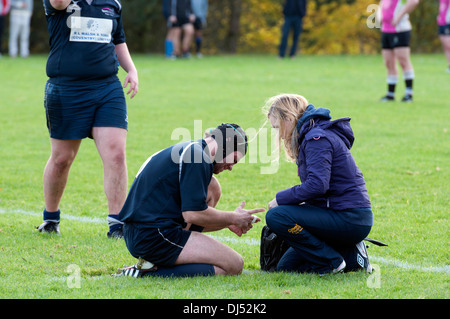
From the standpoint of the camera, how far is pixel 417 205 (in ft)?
22.6

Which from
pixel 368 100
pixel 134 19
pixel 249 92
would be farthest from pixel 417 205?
pixel 134 19

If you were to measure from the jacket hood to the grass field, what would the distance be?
95 centimetres

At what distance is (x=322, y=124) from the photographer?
190 inches

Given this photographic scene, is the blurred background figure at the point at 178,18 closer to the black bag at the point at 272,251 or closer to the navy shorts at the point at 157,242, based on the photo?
the black bag at the point at 272,251

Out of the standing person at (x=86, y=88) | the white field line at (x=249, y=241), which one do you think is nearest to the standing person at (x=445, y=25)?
the white field line at (x=249, y=241)

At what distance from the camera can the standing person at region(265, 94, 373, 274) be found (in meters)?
4.73

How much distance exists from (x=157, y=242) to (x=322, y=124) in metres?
1.37

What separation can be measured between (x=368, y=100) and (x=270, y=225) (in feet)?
31.8

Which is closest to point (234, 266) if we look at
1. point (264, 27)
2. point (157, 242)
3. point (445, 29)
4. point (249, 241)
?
point (157, 242)

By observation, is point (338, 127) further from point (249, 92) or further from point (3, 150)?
point (249, 92)

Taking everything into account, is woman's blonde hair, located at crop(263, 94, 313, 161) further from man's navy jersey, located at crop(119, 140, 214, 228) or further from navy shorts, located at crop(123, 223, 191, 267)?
navy shorts, located at crop(123, 223, 191, 267)

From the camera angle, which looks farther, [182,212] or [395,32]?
[395,32]

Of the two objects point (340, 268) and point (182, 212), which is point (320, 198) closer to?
point (340, 268)

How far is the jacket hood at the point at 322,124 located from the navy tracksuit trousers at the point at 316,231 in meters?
0.52
